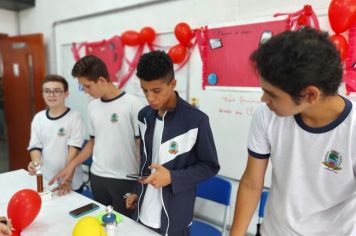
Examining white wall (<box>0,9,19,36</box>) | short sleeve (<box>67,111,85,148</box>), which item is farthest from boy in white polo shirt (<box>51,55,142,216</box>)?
white wall (<box>0,9,19,36</box>)

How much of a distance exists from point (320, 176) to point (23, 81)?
153 inches

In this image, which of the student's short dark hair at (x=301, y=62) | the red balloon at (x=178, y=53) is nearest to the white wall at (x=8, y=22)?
the red balloon at (x=178, y=53)

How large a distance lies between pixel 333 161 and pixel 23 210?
1159mm

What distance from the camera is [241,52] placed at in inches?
79.8

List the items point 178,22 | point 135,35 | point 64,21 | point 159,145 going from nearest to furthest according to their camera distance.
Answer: point 159,145, point 178,22, point 135,35, point 64,21

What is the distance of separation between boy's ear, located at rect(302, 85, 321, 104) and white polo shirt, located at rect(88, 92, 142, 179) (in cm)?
116

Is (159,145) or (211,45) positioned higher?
(211,45)

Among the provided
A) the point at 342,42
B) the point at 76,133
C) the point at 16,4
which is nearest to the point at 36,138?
the point at 76,133

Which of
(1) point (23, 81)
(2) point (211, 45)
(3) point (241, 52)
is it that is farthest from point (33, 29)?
(3) point (241, 52)

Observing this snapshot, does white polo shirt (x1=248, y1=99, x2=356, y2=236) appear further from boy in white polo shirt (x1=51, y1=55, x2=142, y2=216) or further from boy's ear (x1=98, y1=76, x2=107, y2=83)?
boy's ear (x1=98, y1=76, x2=107, y2=83)

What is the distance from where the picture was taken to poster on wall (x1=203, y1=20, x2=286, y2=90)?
6.37ft

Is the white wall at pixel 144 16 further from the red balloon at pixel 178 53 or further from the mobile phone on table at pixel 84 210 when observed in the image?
the mobile phone on table at pixel 84 210

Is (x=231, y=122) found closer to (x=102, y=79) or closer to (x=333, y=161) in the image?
(x=102, y=79)

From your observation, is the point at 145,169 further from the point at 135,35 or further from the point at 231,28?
the point at 135,35
